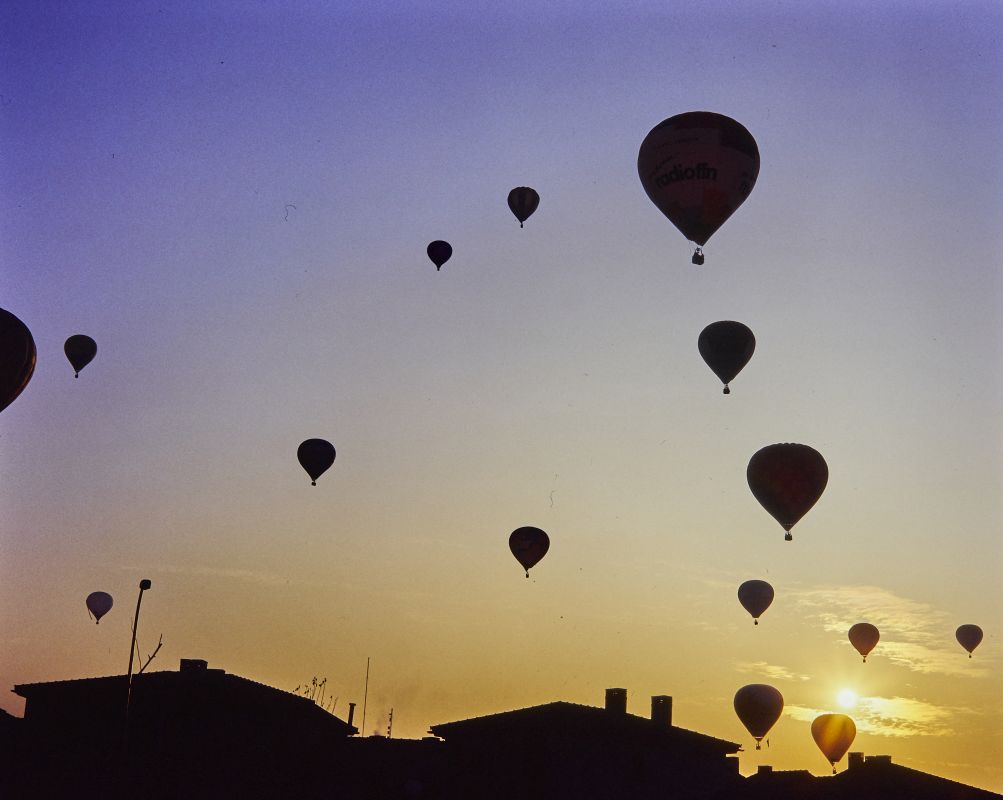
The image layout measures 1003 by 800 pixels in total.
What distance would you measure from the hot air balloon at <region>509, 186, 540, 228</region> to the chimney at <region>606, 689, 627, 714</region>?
1720 centimetres

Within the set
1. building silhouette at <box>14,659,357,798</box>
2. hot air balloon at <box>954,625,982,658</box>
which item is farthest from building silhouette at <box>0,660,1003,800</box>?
hot air balloon at <box>954,625,982,658</box>

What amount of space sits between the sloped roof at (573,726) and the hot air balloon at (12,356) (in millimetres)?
21144

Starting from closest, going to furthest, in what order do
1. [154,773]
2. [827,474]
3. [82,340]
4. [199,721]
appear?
[827,474] → [154,773] → [199,721] → [82,340]

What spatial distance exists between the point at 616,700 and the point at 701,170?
2092 cm

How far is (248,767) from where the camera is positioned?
38.1 metres

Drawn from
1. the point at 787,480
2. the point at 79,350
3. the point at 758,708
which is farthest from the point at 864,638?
the point at 79,350

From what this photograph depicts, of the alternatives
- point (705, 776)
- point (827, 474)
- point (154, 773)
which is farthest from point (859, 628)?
point (154, 773)

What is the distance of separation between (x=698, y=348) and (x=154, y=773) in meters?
21.9

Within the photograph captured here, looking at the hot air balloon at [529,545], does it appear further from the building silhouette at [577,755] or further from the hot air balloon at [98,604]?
the hot air balloon at [98,604]

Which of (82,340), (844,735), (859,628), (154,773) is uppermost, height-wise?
(82,340)

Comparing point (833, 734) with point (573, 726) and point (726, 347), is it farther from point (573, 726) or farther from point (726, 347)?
point (726, 347)

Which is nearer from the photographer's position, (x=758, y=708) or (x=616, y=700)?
(x=616, y=700)

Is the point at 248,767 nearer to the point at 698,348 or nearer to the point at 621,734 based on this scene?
the point at 621,734

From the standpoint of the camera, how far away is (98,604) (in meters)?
48.6
